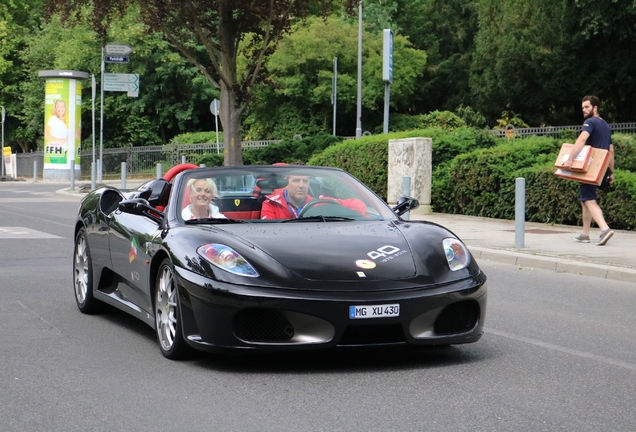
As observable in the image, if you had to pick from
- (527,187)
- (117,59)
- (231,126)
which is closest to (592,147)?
(527,187)

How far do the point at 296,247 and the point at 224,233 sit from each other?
496mm

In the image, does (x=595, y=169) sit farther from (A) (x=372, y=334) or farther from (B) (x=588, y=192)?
(A) (x=372, y=334)

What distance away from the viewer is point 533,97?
165ft

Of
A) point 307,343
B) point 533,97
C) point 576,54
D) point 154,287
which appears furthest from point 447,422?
point 533,97

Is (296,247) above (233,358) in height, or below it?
above

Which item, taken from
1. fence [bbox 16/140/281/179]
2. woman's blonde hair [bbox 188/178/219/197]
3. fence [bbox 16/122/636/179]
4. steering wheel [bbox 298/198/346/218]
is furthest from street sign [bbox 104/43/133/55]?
steering wheel [bbox 298/198/346/218]

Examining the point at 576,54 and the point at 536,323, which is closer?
the point at 536,323

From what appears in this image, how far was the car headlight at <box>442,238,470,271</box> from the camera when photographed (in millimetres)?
6188

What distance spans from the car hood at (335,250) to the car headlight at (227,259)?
0.21 ft

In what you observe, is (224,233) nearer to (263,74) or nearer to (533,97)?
(263,74)

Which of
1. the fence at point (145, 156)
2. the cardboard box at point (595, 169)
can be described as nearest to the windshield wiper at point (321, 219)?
the cardboard box at point (595, 169)

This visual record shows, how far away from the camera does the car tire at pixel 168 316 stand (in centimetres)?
609

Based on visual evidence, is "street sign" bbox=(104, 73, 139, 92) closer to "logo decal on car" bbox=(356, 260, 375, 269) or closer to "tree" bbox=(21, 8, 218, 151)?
"tree" bbox=(21, 8, 218, 151)

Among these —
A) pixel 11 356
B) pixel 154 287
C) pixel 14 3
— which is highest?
pixel 14 3
